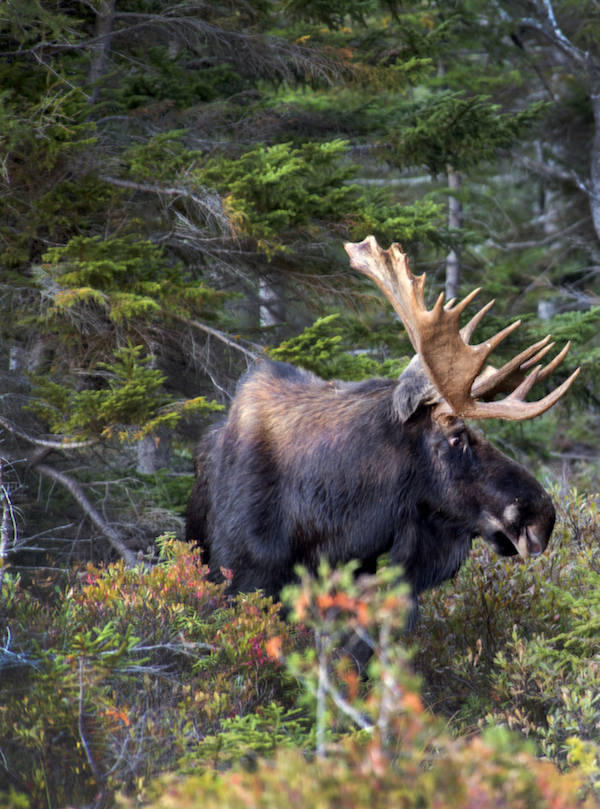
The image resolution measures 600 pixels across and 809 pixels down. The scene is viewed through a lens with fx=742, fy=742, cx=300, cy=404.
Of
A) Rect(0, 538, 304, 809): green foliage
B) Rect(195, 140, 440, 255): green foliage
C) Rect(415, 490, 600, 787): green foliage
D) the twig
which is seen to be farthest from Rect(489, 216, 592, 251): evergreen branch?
the twig

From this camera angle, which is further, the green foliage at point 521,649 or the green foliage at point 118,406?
the green foliage at point 118,406

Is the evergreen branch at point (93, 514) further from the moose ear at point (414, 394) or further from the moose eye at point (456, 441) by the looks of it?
the moose eye at point (456, 441)

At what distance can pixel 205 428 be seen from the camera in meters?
6.47

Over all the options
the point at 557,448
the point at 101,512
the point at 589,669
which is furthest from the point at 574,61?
the point at 589,669

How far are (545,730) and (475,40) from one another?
42.3 feet

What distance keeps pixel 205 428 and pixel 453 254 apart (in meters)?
7.67

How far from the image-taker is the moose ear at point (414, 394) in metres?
3.68

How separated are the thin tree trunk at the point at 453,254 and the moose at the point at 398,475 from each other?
6416mm

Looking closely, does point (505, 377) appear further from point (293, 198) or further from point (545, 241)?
point (545, 241)

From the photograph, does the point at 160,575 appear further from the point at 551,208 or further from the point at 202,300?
the point at 551,208

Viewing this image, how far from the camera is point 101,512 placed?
A: 6.05 meters

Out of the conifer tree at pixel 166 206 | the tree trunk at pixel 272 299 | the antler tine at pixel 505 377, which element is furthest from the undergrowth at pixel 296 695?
the tree trunk at pixel 272 299

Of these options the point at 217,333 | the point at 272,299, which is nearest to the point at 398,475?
the point at 217,333

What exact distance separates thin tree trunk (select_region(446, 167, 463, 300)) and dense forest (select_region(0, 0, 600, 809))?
2318mm
